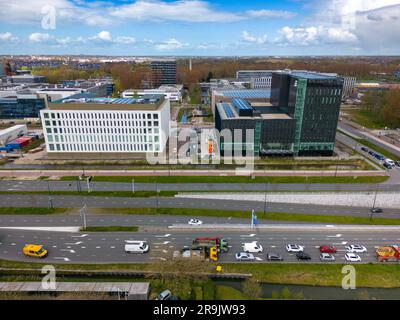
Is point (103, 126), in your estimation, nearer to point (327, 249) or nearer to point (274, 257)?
point (274, 257)

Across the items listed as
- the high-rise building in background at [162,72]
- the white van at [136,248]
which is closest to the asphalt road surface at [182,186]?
the white van at [136,248]

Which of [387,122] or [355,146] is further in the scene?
[387,122]

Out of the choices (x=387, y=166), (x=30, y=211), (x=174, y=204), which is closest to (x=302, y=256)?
(x=174, y=204)

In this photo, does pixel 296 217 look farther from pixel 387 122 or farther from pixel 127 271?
pixel 387 122

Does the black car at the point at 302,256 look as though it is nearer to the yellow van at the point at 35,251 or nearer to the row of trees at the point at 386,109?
the yellow van at the point at 35,251
